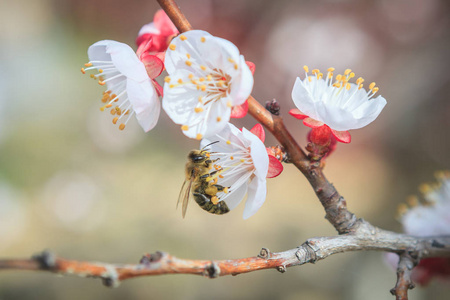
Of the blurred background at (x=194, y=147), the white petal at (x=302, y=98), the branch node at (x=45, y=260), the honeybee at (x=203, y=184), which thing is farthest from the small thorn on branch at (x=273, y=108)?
the blurred background at (x=194, y=147)

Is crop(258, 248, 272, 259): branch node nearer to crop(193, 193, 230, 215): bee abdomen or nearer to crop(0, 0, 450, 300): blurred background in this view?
crop(193, 193, 230, 215): bee abdomen

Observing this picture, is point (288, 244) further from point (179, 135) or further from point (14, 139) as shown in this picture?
point (14, 139)

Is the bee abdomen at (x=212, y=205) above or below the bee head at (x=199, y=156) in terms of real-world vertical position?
below

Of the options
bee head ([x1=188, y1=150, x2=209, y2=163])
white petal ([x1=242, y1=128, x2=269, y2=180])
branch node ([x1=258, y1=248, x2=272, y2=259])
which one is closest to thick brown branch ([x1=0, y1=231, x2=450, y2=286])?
branch node ([x1=258, y1=248, x2=272, y2=259])

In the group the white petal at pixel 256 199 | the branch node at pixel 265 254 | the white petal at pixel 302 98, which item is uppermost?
the white petal at pixel 302 98

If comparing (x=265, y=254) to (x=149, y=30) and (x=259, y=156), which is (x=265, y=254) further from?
(x=149, y=30)

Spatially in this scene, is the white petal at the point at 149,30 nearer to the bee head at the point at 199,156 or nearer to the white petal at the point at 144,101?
the white petal at the point at 144,101

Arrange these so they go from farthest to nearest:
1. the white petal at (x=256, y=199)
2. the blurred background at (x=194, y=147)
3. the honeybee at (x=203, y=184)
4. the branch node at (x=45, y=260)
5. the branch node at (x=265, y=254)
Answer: the blurred background at (x=194, y=147), the honeybee at (x=203, y=184), the white petal at (x=256, y=199), the branch node at (x=265, y=254), the branch node at (x=45, y=260)

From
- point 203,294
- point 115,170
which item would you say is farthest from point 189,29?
point 115,170
